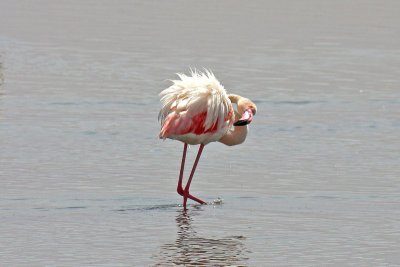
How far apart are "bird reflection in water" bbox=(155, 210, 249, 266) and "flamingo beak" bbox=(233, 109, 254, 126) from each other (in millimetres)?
1621

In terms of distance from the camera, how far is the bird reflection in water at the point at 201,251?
9.45 meters

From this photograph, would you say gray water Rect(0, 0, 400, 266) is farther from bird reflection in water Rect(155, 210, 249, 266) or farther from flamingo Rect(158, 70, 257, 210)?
flamingo Rect(158, 70, 257, 210)

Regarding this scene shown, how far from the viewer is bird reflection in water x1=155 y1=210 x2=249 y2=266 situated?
31.0 feet

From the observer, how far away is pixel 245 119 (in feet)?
39.2

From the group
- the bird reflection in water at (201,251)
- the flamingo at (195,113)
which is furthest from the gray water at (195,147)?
the flamingo at (195,113)

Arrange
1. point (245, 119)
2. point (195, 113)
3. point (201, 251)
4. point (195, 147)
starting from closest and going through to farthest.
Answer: point (201, 251), point (195, 113), point (245, 119), point (195, 147)

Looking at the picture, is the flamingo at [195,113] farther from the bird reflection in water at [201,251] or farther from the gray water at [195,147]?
the bird reflection in water at [201,251]

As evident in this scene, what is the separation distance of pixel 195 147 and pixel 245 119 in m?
2.97

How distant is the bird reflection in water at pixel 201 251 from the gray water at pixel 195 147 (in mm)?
17

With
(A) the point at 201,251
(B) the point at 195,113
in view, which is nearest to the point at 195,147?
(B) the point at 195,113

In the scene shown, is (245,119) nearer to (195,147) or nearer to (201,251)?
(201,251)

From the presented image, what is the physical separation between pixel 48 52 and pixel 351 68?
491cm

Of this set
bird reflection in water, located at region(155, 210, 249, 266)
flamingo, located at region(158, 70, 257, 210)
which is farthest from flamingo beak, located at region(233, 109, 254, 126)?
bird reflection in water, located at region(155, 210, 249, 266)

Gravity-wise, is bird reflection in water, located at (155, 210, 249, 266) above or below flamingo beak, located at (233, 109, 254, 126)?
below
